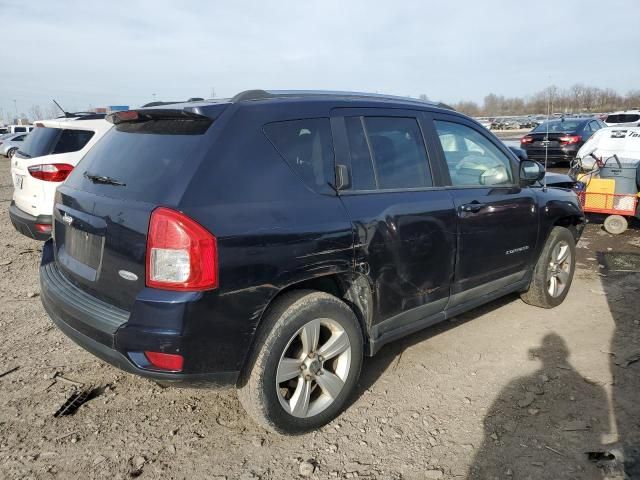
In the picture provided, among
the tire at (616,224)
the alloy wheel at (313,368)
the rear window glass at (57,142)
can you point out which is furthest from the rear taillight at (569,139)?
the alloy wheel at (313,368)

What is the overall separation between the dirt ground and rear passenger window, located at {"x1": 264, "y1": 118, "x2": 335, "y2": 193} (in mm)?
1466

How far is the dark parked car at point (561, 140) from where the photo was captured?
559 inches

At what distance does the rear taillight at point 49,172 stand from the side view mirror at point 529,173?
474 centimetres

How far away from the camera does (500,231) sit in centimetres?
392

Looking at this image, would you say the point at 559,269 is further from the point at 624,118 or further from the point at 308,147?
the point at 624,118

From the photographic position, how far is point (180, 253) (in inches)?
91.0

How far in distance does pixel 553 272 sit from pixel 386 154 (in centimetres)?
247

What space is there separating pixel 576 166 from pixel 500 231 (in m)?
5.51

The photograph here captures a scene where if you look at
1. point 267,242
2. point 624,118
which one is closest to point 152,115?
point 267,242

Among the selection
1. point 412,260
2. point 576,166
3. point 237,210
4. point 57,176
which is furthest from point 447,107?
point 576,166

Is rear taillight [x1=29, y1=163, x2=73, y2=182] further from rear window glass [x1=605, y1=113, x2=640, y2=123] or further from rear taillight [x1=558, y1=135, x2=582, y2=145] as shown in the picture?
rear window glass [x1=605, y1=113, x2=640, y2=123]

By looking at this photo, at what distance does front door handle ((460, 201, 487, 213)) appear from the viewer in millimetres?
3584

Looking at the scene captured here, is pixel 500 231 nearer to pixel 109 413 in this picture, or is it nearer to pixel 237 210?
pixel 237 210

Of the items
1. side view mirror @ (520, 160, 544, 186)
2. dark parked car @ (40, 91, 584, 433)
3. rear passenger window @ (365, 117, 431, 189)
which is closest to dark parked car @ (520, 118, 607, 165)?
side view mirror @ (520, 160, 544, 186)
